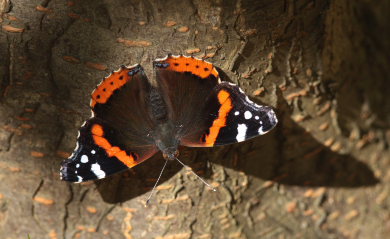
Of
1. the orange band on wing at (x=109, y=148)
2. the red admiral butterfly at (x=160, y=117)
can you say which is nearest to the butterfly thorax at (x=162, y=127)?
the red admiral butterfly at (x=160, y=117)

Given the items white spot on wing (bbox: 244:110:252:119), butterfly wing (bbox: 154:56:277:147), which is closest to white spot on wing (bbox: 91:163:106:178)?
butterfly wing (bbox: 154:56:277:147)

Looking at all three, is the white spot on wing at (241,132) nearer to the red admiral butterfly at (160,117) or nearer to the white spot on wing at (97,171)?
the red admiral butterfly at (160,117)

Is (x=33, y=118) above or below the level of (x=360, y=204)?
above

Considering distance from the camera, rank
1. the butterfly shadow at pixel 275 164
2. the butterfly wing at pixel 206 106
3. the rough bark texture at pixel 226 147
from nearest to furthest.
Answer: the rough bark texture at pixel 226 147
the butterfly wing at pixel 206 106
the butterfly shadow at pixel 275 164

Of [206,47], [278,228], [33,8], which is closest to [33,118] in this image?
[33,8]

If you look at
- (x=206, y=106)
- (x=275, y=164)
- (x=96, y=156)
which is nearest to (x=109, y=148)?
(x=96, y=156)

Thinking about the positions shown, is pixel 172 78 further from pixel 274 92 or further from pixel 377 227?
pixel 377 227

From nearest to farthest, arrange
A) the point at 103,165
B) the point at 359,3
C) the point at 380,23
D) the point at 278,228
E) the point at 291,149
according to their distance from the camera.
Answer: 1. the point at 103,165
2. the point at 291,149
3. the point at 278,228
4. the point at 359,3
5. the point at 380,23
